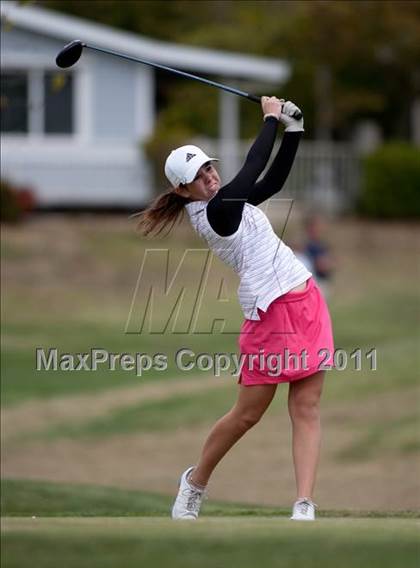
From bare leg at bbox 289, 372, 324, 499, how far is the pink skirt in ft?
0.32

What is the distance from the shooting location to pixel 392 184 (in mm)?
34594

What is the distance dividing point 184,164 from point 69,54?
1620 millimetres

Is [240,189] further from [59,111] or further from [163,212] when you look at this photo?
[59,111]

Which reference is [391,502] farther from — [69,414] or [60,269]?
[60,269]

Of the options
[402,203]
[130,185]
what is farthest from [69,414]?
[402,203]

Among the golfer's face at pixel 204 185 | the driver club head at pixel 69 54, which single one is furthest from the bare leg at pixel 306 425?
the driver club head at pixel 69 54

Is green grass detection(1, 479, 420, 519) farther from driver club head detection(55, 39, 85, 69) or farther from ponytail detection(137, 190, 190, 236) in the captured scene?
driver club head detection(55, 39, 85, 69)

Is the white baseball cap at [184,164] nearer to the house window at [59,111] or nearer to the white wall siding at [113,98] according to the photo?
the house window at [59,111]

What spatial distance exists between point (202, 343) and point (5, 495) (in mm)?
11820

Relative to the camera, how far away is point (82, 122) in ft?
107

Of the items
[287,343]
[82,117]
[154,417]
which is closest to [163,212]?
[287,343]

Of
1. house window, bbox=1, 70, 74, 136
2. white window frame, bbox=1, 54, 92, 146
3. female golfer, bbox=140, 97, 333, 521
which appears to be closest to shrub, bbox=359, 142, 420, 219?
white window frame, bbox=1, 54, 92, 146

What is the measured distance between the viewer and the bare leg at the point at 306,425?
736cm

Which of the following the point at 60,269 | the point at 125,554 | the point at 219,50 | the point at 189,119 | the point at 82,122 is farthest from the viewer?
the point at 219,50
